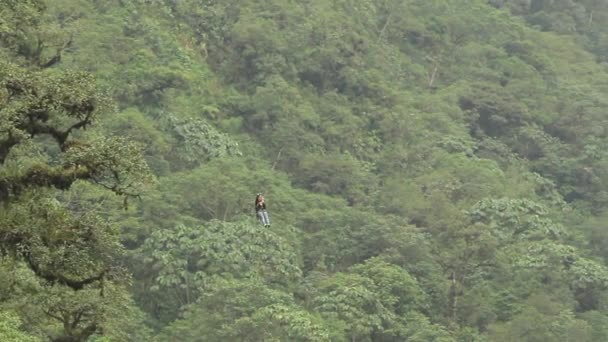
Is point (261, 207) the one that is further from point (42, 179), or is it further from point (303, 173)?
point (303, 173)

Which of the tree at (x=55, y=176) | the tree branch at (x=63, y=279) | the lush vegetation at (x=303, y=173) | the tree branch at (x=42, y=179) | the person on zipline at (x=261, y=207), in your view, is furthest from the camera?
the person on zipline at (x=261, y=207)

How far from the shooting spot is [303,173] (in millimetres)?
37000

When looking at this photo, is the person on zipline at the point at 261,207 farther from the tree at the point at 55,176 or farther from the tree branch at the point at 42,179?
the tree branch at the point at 42,179

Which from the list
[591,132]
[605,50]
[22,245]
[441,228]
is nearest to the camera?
[22,245]

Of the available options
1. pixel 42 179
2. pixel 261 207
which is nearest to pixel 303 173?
pixel 261 207

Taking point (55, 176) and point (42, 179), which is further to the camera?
point (42, 179)

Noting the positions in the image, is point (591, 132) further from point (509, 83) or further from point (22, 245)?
point (22, 245)

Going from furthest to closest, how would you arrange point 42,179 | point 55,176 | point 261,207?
point 261,207 < point 42,179 < point 55,176

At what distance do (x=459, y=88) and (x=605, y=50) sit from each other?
14163 mm

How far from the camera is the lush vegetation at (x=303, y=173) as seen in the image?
1364cm

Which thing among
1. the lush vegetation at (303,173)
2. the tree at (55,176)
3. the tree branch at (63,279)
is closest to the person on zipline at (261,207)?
the lush vegetation at (303,173)

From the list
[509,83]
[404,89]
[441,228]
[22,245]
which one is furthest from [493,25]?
[22,245]

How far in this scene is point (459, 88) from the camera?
150ft

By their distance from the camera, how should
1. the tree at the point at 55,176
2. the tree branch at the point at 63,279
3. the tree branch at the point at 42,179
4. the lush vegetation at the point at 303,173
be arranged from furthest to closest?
1. the lush vegetation at the point at 303,173
2. the tree branch at the point at 42,179
3. the tree branch at the point at 63,279
4. the tree at the point at 55,176
